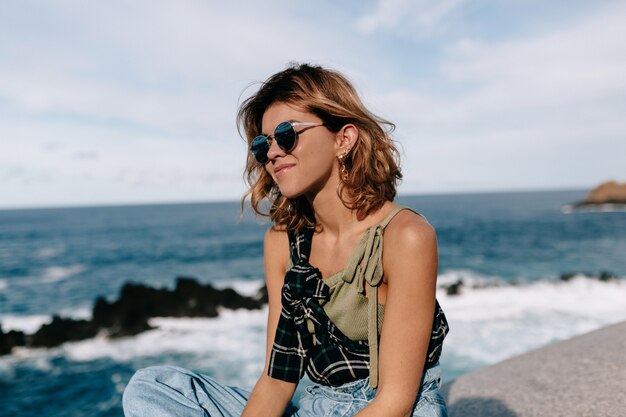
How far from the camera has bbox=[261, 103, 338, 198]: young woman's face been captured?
96.5 inches

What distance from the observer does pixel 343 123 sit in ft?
8.22

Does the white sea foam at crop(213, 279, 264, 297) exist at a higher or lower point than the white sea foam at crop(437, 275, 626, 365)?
lower

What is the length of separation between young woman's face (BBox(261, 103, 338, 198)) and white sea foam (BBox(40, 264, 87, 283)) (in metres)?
32.9

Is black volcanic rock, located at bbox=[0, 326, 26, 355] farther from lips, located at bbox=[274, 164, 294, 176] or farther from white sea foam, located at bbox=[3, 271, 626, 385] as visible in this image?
lips, located at bbox=[274, 164, 294, 176]

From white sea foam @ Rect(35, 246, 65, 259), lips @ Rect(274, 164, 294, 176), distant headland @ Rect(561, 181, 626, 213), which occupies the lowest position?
white sea foam @ Rect(35, 246, 65, 259)

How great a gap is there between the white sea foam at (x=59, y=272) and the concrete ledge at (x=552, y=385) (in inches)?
1250

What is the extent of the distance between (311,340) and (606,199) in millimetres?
109821

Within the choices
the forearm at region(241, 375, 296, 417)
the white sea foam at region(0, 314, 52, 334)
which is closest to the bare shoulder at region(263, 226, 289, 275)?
the forearm at region(241, 375, 296, 417)

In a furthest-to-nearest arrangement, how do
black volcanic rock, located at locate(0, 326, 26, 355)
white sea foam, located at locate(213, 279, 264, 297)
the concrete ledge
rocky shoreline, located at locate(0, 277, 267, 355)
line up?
white sea foam, located at locate(213, 279, 264, 297) → rocky shoreline, located at locate(0, 277, 267, 355) → black volcanic rock, located at locate(0, 326, 26, 355) → the concrete ledge

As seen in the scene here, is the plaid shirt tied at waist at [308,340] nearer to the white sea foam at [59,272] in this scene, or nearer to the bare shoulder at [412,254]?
the bare shoulder at [412,254]

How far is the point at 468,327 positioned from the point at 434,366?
1273 cm

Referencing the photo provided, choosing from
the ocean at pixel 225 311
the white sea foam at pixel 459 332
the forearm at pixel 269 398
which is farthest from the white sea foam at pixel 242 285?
the forearm at pixel 269 398

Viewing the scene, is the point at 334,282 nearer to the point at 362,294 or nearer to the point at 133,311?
the point at 362,294

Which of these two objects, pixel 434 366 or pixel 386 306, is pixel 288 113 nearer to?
pixel 386 306
